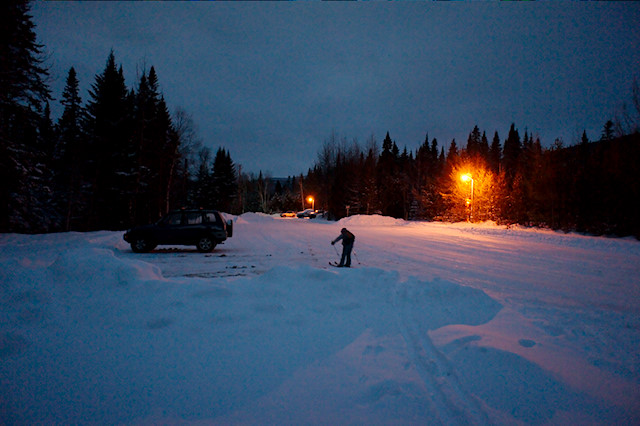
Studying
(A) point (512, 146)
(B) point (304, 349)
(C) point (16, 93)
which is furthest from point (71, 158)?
(A) point (512, 146)

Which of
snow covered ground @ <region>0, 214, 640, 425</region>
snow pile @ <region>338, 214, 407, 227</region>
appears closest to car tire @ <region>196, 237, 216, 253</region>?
snow covered ground @ <region>0, 214, 640, 425</region>

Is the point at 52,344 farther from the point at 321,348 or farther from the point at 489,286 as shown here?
the point at 489,286

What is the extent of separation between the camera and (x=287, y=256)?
1179cm

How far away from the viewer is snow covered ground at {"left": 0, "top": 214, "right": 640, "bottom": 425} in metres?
2.68

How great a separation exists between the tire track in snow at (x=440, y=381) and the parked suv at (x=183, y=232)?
33.9 feet

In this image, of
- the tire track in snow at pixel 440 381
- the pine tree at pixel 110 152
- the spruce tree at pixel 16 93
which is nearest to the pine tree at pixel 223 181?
the pine tree at pixel 110 152

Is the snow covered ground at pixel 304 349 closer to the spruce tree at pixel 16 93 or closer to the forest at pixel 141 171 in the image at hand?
the forest at pixel 141 171

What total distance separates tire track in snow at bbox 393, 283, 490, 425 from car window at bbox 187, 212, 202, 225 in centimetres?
1073

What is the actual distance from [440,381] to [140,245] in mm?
12821

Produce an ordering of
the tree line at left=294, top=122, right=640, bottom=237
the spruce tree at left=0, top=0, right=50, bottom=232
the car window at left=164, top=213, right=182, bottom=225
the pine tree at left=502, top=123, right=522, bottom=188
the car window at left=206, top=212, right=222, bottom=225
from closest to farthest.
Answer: the car window at left=164, top=213, right=182, bottom=225 < the car window at left=206, top=212, right=222, bottom=225 < the spruce tree at left=0, top=0, right=50, bottom=232 < the tree line at left=294, top=122, right=640, bottom=237 < the pine tree at left=502, top=123, right=522, bottom=188

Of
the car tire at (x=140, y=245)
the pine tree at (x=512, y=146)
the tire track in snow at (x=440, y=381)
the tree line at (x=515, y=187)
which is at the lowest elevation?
the tire track in snow at (x=440, y=381)

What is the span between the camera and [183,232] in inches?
496

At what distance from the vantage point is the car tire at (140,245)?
12.1 meters

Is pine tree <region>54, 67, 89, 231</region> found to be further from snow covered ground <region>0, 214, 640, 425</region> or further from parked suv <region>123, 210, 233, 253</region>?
snow covered ground <region>0, 214, 640, 425</region>
